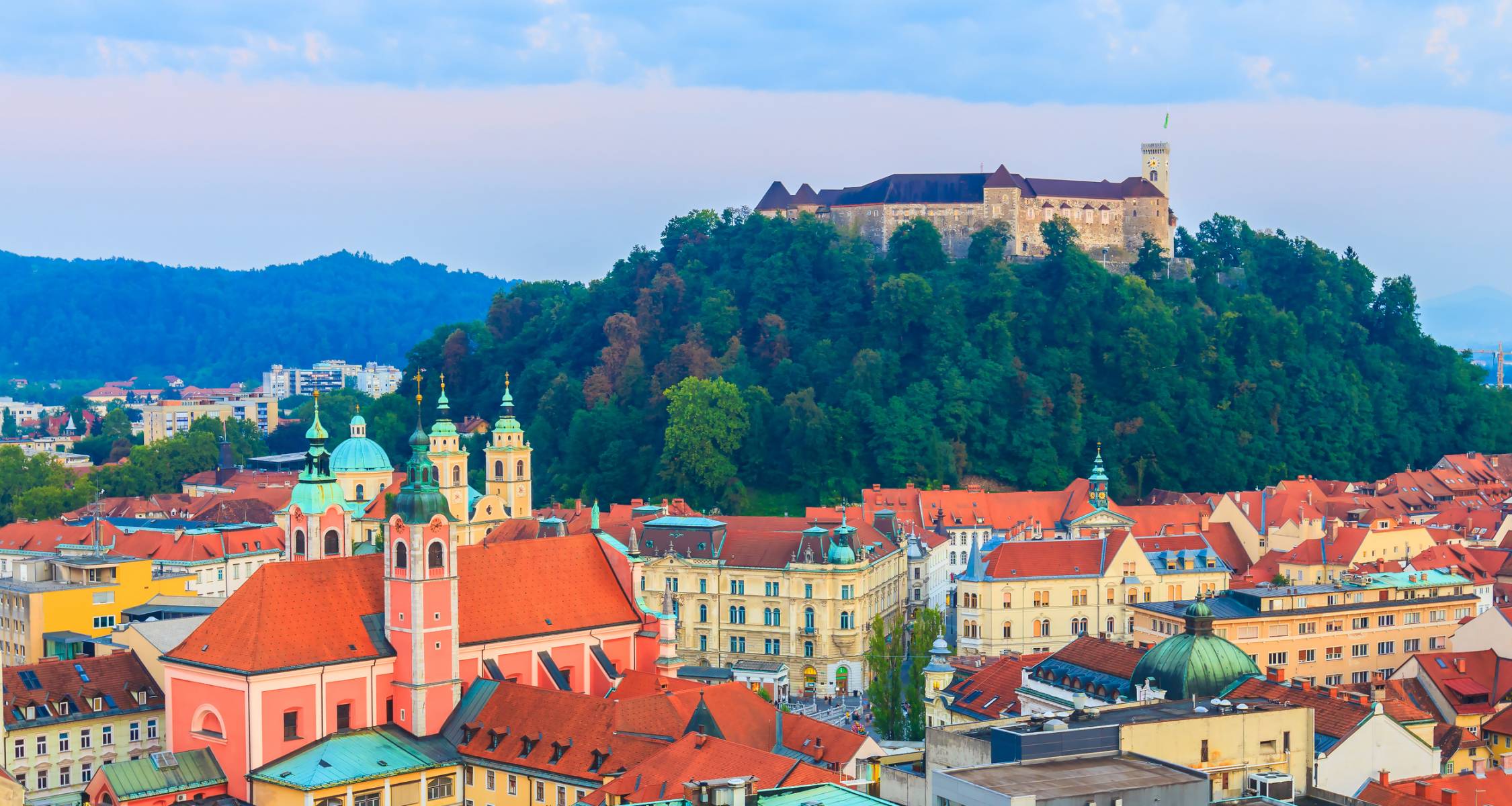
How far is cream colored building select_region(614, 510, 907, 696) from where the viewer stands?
81312mm

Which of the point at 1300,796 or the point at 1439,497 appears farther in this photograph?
the point at 1439,497

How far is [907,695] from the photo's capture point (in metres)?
62.8

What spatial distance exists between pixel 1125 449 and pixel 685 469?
87.0ft

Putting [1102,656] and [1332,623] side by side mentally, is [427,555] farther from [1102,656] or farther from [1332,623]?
[1332,623]

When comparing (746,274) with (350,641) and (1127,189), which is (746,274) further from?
(350,641)

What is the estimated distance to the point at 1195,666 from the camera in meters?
51.2

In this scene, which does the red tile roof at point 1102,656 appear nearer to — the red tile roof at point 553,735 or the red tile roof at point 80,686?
the red tile roof at point 553,735

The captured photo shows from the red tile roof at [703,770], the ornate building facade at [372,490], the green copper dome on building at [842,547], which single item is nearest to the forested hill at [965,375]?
the ornate building facade at [372,490]

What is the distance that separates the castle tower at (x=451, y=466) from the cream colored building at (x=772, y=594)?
12.1 meters

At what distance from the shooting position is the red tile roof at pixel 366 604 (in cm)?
5244

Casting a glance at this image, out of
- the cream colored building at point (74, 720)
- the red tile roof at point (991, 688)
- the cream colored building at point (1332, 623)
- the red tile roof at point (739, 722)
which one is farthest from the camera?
the cream colored building at point (1332, 623)

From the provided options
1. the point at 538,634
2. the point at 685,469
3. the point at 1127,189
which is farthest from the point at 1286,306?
the point at 538,634

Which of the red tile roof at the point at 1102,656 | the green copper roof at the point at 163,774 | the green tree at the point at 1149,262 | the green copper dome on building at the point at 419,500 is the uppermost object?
the green tree at the point at 1149,262

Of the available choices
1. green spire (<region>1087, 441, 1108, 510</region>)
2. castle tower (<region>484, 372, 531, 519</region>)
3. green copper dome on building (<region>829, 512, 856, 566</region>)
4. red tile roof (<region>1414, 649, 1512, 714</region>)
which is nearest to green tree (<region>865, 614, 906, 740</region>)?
green copper dome on building (<region>829, 512, 856, 566</region>)
